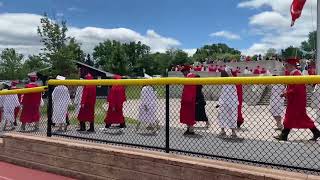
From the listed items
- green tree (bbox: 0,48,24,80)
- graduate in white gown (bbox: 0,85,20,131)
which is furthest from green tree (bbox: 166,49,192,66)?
graduate in white gown (bbox: 0,85,20,131)

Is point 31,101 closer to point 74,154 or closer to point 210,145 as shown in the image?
point 74,154

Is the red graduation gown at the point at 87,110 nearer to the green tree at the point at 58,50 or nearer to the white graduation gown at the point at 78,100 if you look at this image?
the white graduation gown at the point at 78,100

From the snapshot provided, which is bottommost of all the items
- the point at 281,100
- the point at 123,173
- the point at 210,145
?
the point at 123,173

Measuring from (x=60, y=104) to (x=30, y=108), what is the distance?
4.29ft

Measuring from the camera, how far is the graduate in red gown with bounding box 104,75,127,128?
8383mm

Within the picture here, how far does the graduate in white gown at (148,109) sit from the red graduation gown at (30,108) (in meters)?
3.22

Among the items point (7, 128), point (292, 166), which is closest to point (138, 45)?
point (7, 128)

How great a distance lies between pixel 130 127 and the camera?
8.31 metres

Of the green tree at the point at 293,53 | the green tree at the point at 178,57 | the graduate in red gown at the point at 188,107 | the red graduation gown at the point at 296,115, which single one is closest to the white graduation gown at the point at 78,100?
the graduate in red gown at the point at 188,107

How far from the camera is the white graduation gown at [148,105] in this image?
7.64 m

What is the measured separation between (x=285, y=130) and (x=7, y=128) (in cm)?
764

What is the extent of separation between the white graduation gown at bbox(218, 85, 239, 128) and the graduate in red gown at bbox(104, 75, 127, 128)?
5.09 ft

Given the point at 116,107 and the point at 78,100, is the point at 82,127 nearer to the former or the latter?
the point at 116,107

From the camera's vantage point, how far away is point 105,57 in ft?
348
